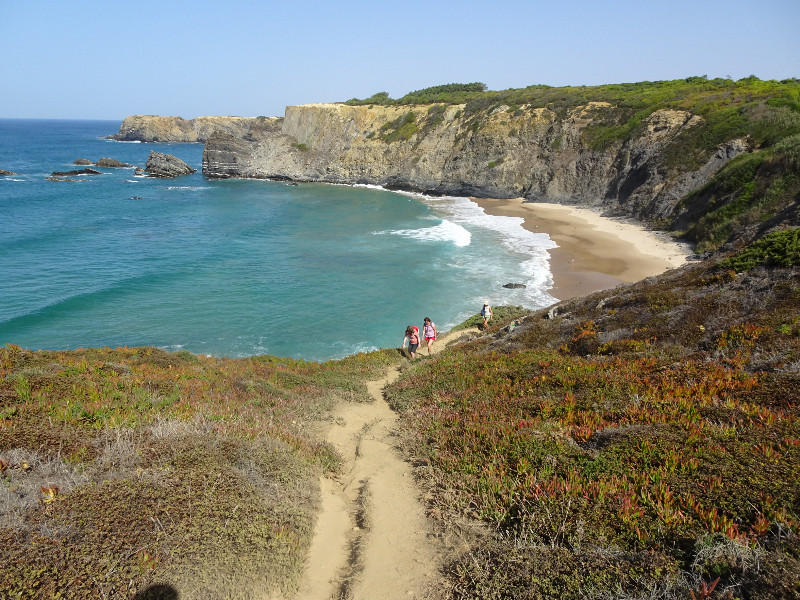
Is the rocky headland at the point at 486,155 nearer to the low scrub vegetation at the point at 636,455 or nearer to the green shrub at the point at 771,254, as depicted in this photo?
the green shrub at the point at 771,254

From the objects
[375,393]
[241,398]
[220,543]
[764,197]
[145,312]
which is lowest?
[145,312]

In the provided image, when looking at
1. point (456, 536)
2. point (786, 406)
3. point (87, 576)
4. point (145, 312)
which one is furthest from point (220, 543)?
point (145, 312)

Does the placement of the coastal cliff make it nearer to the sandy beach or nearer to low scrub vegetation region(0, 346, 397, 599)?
the sandy beach

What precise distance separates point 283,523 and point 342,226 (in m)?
46.1

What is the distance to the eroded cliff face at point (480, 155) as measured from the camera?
160 ft

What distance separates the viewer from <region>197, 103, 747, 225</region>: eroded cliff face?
160 ft

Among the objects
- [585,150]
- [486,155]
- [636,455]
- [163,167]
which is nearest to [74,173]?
[163,167]

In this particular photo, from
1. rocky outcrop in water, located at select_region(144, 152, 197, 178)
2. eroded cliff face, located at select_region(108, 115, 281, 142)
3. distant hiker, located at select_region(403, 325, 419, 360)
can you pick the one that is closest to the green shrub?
distant hiker, located at select_region(403, 325, 419, 360)

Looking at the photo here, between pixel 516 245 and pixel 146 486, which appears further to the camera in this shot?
pixel 516 245

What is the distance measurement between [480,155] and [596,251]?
35641mm

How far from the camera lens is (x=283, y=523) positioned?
5.69m

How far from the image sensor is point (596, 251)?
120 feet

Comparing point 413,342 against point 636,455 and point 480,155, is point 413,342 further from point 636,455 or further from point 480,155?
point 480,155

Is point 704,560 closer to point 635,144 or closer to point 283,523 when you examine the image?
point 283,523
